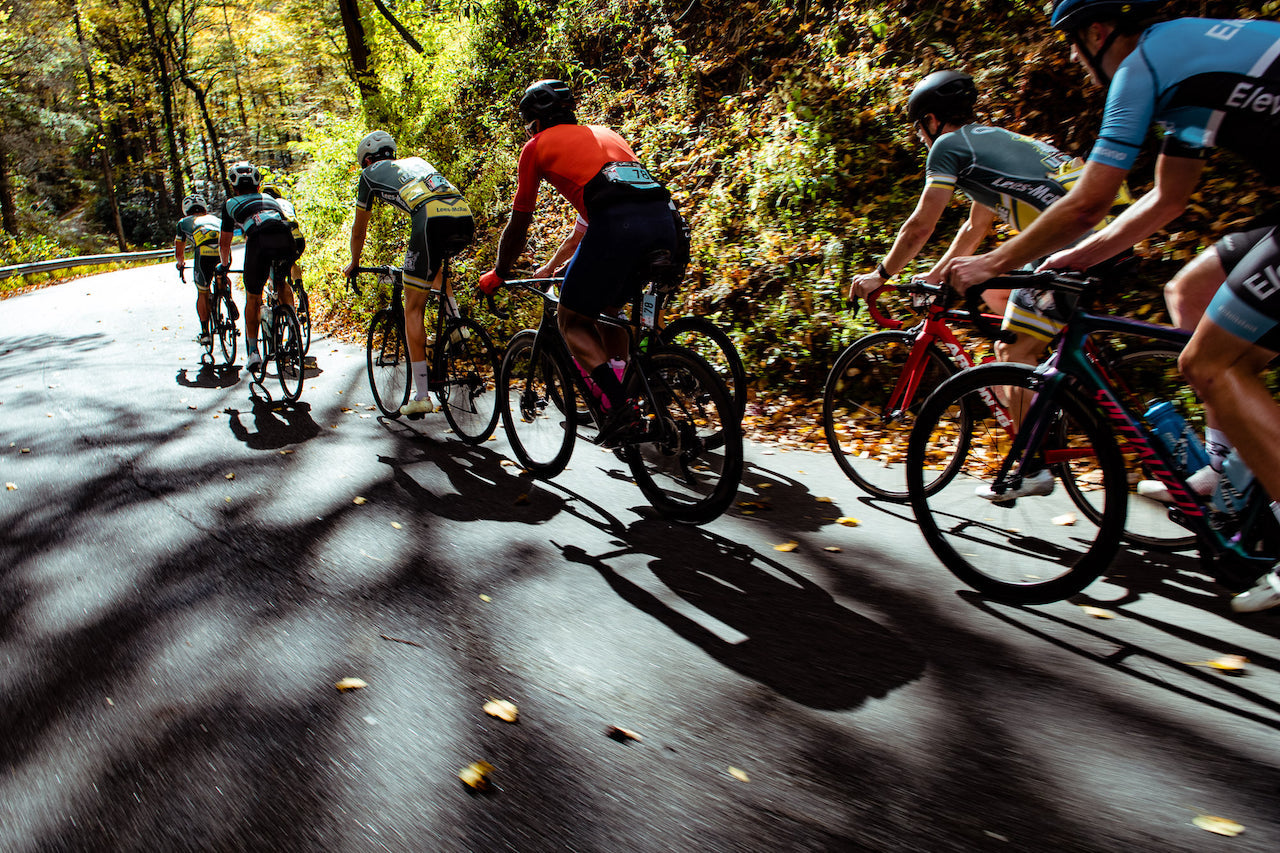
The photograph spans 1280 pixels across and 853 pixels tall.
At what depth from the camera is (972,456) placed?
401 cm

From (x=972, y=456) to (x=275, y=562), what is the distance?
3.66 m

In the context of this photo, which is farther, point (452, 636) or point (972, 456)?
point (972, 456)

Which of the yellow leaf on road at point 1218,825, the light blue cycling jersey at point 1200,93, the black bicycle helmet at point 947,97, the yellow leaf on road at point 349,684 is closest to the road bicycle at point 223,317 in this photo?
the yellow leaf on road at point 349,684

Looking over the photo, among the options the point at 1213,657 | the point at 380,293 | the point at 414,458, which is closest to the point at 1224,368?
the point at 1213,657

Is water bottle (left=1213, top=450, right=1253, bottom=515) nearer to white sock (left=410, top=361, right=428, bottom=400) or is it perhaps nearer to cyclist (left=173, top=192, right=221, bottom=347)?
white sock (left=410, top=361, right=428, bottom=400)

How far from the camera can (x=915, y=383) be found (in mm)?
4648

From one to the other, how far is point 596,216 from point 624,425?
44.6 inches

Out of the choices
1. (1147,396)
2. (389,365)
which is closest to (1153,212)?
(1147,396)

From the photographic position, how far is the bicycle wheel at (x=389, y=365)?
21.9 ft

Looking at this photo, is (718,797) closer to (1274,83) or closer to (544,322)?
(1274,83)

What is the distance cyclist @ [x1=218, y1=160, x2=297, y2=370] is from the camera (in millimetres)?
8117

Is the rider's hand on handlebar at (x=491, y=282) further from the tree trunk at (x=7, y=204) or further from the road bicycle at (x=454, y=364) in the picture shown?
the tree trunk at (x=7, y=204)

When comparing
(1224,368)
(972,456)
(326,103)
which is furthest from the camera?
(326,103)

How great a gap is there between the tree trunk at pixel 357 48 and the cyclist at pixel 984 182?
39.6ft
